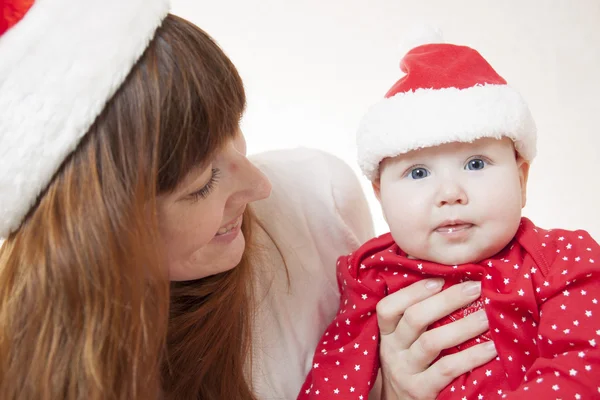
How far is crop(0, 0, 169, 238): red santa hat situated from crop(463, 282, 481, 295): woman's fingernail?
63 centimetres

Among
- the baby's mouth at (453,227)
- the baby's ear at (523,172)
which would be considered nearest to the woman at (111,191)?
the baby's mouth at (453,227)

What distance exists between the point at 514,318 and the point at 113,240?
63 cm

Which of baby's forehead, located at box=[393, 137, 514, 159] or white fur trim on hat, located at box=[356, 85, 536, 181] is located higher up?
white fur trim on hat, located at box=[356, 85, 536, 181]

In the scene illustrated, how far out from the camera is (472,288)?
1.05 metres

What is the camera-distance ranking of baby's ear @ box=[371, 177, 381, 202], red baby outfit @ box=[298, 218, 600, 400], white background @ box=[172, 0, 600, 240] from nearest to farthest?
1. red baby outfit @ box=[298, 218, 600, 400]
2. baby's ear @ box=[371, 177, 381, 202]
3. white background @ box=[172, 0, 600, 240]

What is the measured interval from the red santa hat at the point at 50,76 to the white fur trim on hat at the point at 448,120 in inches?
17.5

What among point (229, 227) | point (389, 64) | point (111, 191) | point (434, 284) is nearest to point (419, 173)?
point (434, 284)

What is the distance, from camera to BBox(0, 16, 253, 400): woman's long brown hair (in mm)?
846

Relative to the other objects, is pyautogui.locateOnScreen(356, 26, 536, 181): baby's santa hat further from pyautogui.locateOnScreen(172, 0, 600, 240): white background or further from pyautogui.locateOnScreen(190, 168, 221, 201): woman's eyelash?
pyautogui.locateOnScreen(172, 0, 600, 240): white background

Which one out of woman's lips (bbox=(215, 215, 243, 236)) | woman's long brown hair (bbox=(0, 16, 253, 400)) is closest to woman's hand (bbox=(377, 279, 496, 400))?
woman's lips (bbox=(215, 215, 243, 236))

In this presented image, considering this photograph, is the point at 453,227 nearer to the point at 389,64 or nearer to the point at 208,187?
the point at 208,187

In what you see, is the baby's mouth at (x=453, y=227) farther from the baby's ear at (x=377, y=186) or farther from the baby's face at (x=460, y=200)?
the baby's ear at (x=377, y=186)

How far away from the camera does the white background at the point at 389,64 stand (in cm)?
231

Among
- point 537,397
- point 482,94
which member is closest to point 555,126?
point 482,94
